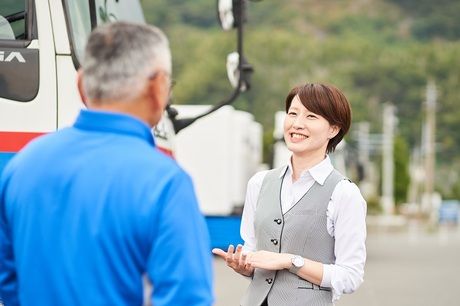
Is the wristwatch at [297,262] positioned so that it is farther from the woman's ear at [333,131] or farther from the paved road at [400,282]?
the paved road at [400,282]

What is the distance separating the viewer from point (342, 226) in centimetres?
498

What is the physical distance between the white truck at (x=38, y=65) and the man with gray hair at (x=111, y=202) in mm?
3823

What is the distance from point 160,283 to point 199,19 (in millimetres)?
161505

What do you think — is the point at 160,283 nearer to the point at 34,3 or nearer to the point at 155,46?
Result: the point at 155,46

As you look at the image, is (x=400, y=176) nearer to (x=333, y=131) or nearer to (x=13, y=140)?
(x=13, y=140)

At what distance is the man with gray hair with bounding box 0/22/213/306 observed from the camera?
3.41m

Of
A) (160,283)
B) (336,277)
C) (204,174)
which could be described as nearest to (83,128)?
(160,283)

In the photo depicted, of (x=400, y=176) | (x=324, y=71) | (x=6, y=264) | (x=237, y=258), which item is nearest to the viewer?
(x=6, y=264)

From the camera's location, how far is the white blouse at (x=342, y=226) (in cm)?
496

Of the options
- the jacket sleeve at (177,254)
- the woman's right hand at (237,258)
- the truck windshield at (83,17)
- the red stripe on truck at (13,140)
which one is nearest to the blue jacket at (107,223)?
the jacket sleeve at (177,254)

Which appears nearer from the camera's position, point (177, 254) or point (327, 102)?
point (177, 254)

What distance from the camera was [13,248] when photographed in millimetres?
3682

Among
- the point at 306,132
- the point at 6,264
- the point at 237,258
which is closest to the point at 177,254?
the point at 6,264

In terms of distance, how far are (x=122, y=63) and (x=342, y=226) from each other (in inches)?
66.3
